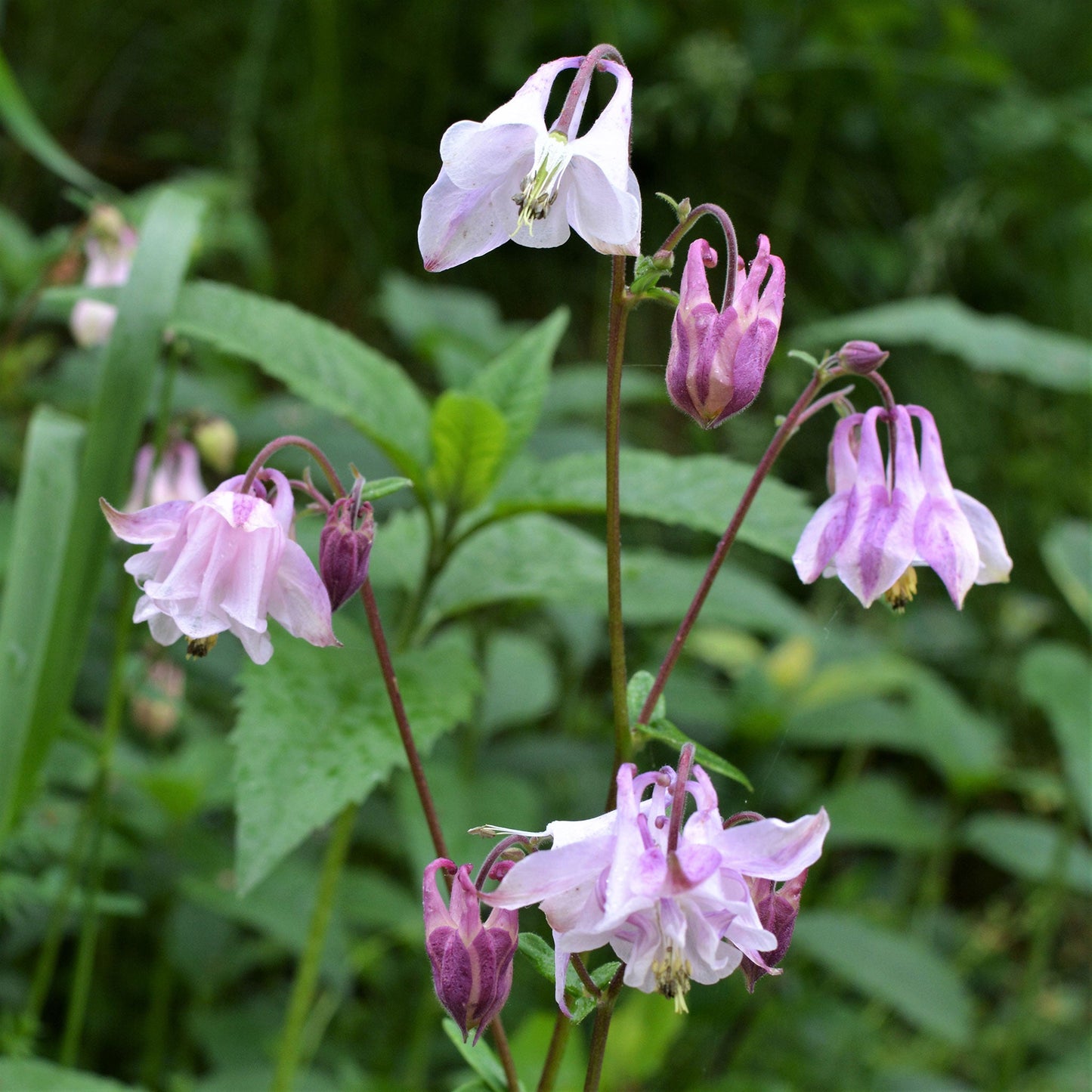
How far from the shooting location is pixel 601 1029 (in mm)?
959

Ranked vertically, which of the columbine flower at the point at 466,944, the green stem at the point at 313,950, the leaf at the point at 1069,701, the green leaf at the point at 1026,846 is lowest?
the green leaf at the point at 1026,846

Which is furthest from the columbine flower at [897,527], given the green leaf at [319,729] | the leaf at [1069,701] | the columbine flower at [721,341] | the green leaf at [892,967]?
the green leaf at [892,967]

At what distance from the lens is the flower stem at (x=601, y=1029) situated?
0.95 m

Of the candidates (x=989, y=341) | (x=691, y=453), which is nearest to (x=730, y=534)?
(x=989, y=341)

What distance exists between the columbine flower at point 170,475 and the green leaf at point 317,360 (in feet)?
1.22

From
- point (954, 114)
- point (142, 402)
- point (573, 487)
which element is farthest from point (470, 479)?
point (954, 114)

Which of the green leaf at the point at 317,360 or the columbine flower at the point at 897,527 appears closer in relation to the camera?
the columbine flower at the point at 897,527

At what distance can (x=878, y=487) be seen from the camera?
103 cm

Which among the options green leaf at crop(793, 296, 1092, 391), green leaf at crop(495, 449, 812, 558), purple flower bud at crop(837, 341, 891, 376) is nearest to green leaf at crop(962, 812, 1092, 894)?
green leaf at crop(793, 296, 1092, 391)

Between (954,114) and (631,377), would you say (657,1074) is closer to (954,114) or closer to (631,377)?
(631,377)

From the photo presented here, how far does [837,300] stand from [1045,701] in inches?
93.9

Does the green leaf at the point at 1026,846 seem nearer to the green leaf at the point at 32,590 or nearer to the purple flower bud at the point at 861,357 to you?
the purple flower bud at the point at 861,357

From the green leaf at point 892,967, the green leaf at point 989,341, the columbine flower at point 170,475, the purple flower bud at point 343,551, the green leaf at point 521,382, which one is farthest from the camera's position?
the green leaf at point 989,341

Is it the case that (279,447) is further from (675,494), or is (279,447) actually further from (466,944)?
(675,494)
